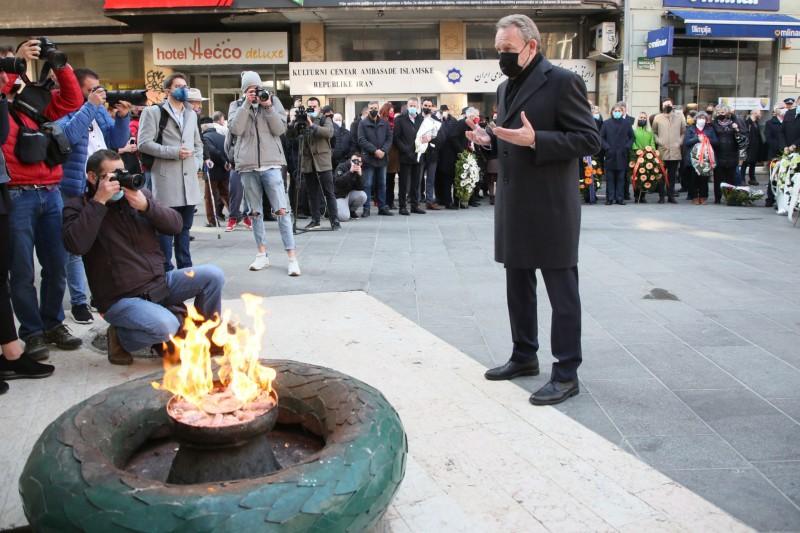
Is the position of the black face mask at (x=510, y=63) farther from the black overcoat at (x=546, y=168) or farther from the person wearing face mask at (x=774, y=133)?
the person wearing face mask at (x=774, y=133)

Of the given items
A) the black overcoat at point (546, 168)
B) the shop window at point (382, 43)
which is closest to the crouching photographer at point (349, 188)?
the shop window at point (382, 43)

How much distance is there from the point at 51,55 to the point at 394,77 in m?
15.7

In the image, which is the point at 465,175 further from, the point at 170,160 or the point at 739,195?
the point at 170,160

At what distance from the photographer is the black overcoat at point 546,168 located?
13.6 feet

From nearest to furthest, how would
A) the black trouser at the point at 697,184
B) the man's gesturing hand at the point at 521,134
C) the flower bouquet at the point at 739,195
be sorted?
1. the man's gesturing hand at the point at 521,134
2. the flower bouquet at the point at 739,195
3. the black trouser at the point at 697,184

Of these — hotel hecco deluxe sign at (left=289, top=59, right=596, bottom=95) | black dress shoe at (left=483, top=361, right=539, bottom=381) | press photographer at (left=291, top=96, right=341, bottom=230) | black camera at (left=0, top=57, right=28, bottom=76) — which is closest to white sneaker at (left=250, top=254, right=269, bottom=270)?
press photographer at (left=291, top=96, right=341, bottom=230)

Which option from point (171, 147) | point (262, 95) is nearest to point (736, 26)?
point (262, 95)

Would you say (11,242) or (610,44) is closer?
(11,242)

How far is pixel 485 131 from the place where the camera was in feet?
15.2

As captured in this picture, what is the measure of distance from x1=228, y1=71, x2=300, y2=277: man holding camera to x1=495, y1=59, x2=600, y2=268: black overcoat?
4020 millimetres

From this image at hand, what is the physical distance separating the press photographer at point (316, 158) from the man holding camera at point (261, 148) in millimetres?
3124

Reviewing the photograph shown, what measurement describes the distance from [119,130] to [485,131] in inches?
182

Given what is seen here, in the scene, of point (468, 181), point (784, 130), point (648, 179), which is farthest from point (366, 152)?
point (784, 130)

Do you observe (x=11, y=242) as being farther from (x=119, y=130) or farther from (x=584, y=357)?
(x=584, y=357)
